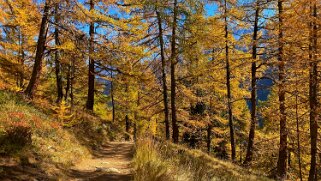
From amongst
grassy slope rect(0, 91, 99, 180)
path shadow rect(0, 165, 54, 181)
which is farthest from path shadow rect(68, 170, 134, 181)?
path shadow rect(0, 165, 54, 181)

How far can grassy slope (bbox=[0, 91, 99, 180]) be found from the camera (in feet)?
19.0

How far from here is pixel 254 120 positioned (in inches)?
537

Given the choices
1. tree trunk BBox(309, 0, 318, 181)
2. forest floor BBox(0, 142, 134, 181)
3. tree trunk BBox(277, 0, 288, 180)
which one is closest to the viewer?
forest floor BBox(0, 142, 134, 181)

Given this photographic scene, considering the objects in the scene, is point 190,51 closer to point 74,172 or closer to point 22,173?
point 74,172

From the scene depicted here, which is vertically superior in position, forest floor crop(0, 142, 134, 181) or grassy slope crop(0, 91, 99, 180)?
grassy slope crop(0, 91, 99, 180)

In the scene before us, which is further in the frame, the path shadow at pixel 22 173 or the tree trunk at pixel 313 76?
the tree trunk at pixel 313 76

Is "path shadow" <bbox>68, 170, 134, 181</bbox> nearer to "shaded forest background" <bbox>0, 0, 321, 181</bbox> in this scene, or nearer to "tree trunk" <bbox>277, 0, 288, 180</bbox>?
"shaded forest background" <bbox>0, 0, 321, 181</bbox>

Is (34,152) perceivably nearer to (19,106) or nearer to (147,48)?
(19,106)

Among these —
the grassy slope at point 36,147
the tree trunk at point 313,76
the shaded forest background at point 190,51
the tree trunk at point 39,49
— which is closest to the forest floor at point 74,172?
the grassy slope at point 36,147

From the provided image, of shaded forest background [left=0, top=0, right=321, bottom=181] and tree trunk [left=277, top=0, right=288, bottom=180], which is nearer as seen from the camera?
shaded forest background [left=0, top=0, right=321, bottom=181]

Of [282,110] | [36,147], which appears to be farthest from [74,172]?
[282,110]

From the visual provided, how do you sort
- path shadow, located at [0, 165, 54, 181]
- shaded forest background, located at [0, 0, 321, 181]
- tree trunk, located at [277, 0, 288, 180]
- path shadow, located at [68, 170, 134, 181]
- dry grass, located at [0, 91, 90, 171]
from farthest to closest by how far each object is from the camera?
tree trunk, located at [277, 0, 288, 180] → shaded forest background, located at [0, 0, 321, 181] → dry grass, located at [0, 91, 90, 171] → path shadow, located at [68, 170, 134, 181] → path shadow, located at [0, 165, 54, 181]

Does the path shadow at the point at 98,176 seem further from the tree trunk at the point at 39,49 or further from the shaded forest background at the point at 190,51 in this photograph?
the tree trunk at the point at 39,49

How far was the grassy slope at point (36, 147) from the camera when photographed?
5.78 metres
